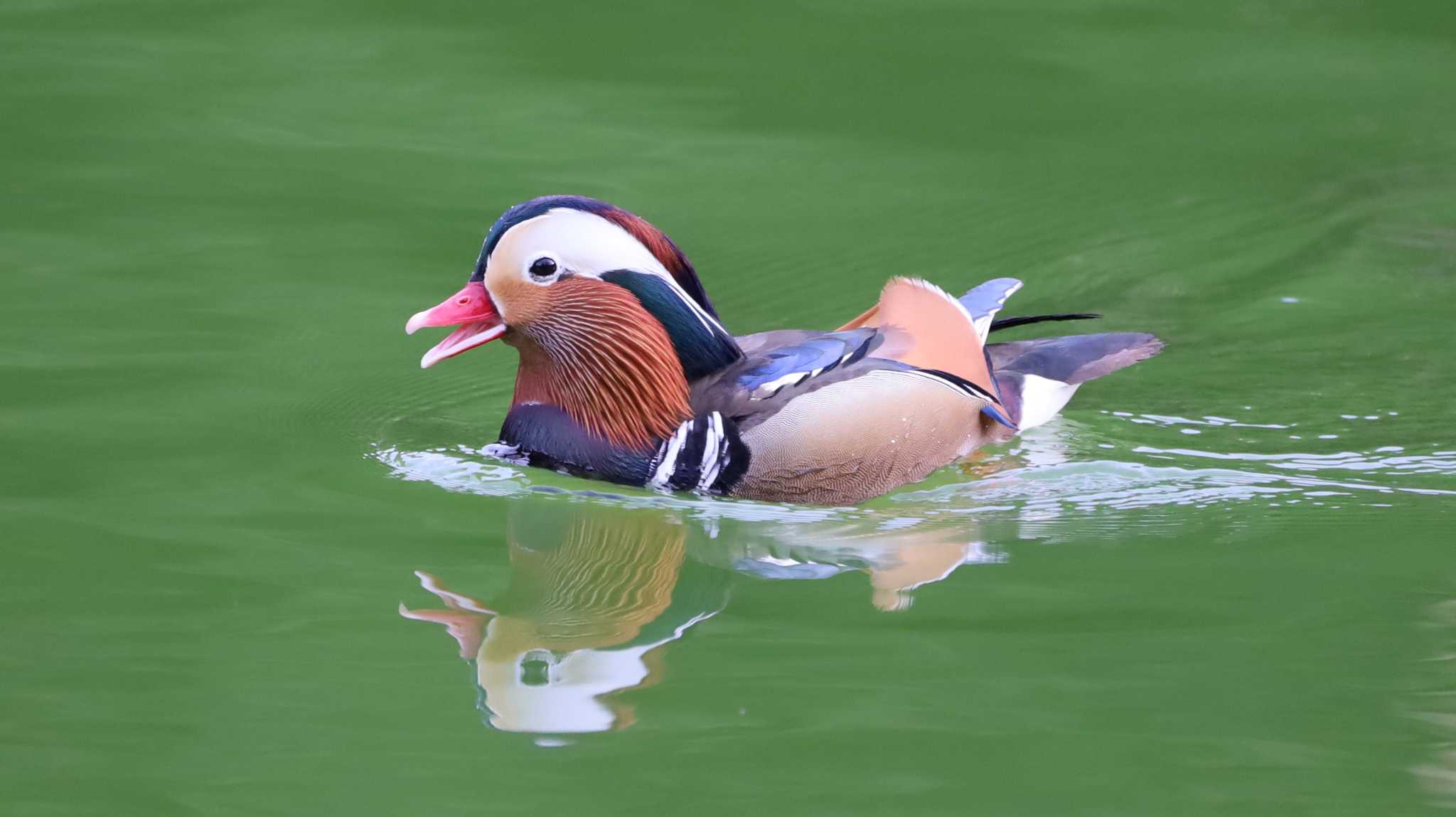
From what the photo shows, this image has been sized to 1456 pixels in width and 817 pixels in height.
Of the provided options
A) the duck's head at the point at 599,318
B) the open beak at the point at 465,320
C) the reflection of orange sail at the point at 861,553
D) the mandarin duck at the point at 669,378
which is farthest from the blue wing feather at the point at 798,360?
the open beak at the point at 465,320

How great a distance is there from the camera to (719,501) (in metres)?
5.40

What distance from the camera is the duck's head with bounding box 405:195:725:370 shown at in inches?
213

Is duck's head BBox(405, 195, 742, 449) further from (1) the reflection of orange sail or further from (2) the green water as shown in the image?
(1) the reflection of orange sail

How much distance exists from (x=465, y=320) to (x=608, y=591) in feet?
3.79

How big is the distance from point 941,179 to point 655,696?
549 centimetres

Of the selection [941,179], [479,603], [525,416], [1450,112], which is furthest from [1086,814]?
[1450,112]

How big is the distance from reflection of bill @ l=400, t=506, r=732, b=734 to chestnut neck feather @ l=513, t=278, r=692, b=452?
35 centimetres

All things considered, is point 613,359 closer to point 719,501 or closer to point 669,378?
point 669,378

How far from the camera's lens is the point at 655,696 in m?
3.79

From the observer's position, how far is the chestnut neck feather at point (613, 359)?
5.57 meters

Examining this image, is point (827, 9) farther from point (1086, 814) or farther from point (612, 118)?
point (1086, 814)

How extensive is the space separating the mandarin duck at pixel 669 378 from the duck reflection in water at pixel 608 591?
25 centimetres

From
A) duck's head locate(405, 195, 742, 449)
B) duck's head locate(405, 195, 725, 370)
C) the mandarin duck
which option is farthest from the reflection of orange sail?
duck's head locate(405, 195, 725, 370)

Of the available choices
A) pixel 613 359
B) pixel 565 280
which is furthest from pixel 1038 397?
pixel 565 280
